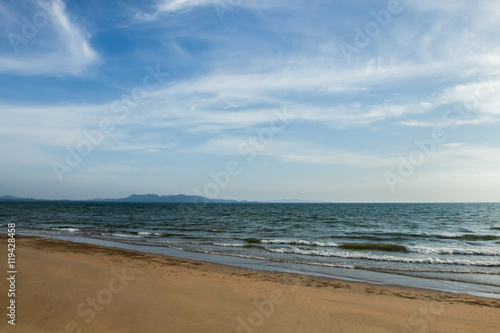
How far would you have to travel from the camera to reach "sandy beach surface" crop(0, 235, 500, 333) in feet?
21.9

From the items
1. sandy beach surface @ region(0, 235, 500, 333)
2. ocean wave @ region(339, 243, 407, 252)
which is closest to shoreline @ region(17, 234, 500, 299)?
sandy beach surface @ region(0, 235, 500, 333)

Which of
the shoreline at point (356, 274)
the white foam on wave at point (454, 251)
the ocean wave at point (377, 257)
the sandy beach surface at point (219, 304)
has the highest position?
the sandy beach surface at point (219, 304)

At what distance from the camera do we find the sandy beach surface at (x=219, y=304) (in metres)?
6.68

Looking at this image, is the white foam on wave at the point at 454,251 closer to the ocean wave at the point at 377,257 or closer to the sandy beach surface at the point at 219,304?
the ocean wave at the point at 377,257

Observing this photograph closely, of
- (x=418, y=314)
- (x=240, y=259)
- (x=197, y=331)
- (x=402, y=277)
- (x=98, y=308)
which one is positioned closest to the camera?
(x=197, y=331)

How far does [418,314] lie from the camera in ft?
26.3

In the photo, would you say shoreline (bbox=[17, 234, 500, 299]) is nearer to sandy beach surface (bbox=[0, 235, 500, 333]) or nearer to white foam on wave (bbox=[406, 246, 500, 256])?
sandy beach surface (bbox=[0, 235, 500, 333])

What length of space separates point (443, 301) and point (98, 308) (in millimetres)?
9882

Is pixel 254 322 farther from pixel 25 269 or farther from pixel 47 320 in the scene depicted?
pixel 25 269

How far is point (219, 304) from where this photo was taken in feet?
26.4

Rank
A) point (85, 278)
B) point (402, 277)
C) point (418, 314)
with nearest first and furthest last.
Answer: point (418, 314) < point (85, 278) < point (402, 277)

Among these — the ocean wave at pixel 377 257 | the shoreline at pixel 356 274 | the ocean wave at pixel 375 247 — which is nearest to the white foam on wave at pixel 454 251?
the ocean wave at pixel 375 247

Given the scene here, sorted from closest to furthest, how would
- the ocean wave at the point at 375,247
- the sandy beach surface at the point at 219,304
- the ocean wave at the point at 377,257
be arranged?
the sandy beach surface at the point at 219,304
the ocean wave at the point at 377,257
the ocean wave at the point at 375,247

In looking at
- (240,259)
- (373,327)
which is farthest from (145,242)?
(373,327)
